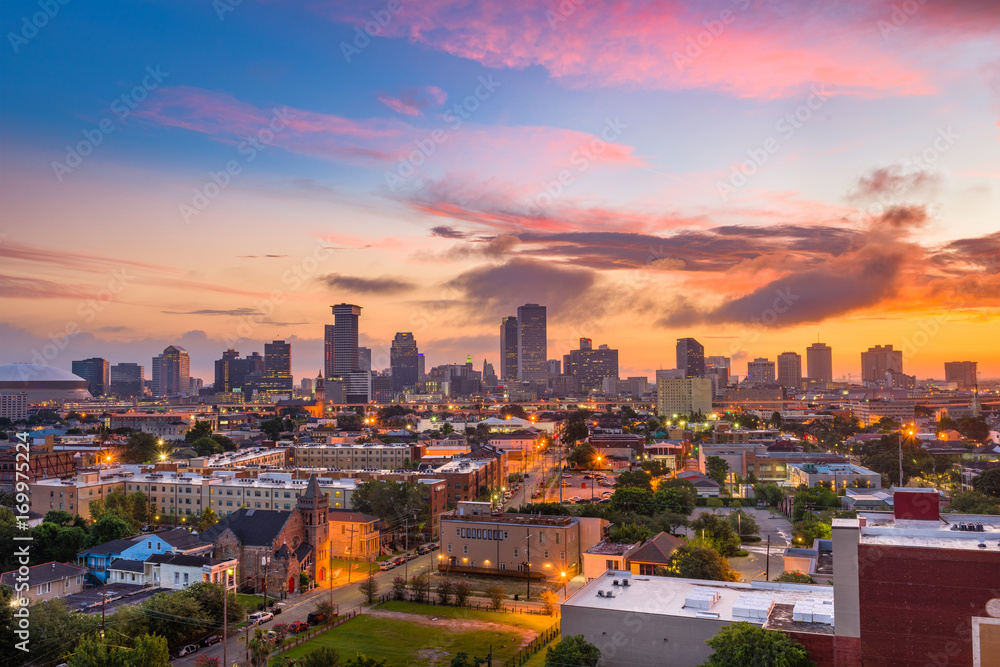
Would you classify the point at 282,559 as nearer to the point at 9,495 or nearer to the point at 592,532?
the point at 592,532

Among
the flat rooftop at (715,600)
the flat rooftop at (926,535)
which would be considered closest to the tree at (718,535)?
the flat rooftop at (715,600)

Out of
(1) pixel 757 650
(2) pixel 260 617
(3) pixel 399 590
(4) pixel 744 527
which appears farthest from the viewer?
(4) pixel 744 527

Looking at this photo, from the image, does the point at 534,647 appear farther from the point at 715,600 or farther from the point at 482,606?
the point at 715,600

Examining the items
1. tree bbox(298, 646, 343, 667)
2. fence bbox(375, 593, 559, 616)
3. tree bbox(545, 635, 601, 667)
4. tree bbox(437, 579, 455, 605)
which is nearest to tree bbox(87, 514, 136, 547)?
fence bbox(375, 593, 559, 616)

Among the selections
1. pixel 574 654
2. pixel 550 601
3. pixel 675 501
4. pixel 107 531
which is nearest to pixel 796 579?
pixel 550 601

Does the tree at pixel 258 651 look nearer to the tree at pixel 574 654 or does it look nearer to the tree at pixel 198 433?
the tree at pixel 574 654

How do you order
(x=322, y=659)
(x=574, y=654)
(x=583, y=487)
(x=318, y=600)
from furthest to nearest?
(x=583, y=487)
(x=318, y=600)
(x=574, y=654)
(x=322, y=659)

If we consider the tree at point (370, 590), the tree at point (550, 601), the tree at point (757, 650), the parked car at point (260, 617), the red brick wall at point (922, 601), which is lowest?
the tree at point (550, 601)

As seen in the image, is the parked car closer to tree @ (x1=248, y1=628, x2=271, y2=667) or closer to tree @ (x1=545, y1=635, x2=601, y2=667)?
tree @ (x1=248, y1=628, x2=271, y2=667)
